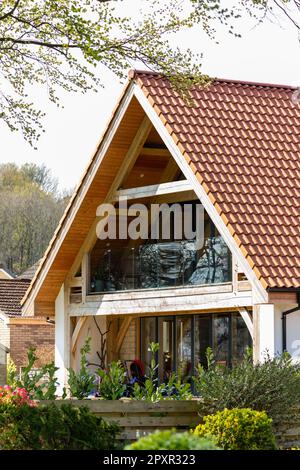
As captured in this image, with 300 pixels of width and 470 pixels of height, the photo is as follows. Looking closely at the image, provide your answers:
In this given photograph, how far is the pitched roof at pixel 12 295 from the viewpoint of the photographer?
142 feet

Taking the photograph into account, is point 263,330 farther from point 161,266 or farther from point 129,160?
point 129,160

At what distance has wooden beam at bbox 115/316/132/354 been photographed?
29.0m

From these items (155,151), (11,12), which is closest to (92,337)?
(155,151)

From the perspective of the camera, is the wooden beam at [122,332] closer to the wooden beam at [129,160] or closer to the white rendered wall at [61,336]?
the white rendered wall at [61,336]

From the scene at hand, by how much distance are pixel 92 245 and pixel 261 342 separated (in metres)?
6.83

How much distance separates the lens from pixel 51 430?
1343 centimetres

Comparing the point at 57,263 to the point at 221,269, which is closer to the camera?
the point at 221,269

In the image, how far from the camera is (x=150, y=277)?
26828 millimetres

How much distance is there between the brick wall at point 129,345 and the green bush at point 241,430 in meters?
13.8

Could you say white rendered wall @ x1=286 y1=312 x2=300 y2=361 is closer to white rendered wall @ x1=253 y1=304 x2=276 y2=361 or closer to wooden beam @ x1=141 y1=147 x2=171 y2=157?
white rendered wall @ x1=253 y1=304 x2=276 y2=361

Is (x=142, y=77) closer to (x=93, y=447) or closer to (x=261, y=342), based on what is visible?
(x=261, y=342)

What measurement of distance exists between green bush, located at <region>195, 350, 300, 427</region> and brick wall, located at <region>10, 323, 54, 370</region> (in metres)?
26.4
